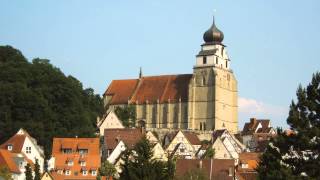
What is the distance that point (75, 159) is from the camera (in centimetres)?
8906

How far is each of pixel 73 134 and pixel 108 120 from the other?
18.8 meters

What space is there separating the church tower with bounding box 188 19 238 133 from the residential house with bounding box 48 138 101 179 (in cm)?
4575

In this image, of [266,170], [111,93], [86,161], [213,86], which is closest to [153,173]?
[266,170]

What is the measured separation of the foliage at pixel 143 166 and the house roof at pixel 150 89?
3830 inches

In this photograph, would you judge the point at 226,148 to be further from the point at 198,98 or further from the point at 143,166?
the point at 143,166

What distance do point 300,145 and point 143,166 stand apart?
7.23 metres

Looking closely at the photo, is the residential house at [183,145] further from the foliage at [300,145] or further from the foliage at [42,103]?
the foliage at [300,145]

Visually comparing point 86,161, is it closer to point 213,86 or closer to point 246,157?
point 246,157

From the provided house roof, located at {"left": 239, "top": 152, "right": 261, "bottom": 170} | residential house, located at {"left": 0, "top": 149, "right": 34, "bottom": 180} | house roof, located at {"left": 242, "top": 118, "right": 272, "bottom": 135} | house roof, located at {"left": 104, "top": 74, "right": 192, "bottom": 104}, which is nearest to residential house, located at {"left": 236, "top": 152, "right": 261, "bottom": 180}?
house roof, located at {"left": 239, "top": 152, "right": 261, "bottom": 170}

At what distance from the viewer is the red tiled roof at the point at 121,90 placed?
14912 cm

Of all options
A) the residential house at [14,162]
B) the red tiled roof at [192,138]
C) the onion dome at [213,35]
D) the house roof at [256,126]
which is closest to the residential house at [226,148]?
the red tiled roof at [192,138]

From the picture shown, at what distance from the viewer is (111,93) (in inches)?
5965

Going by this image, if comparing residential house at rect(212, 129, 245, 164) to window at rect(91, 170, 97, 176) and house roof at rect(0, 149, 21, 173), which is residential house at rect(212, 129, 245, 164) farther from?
house roof at rect(0, 149, 21, 173)

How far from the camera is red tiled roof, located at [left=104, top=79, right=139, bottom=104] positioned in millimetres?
149125
